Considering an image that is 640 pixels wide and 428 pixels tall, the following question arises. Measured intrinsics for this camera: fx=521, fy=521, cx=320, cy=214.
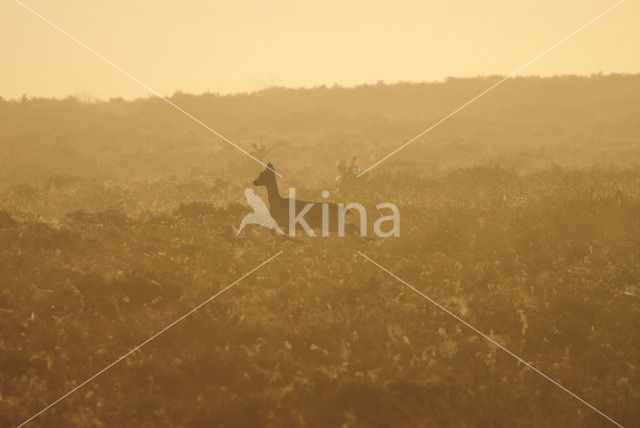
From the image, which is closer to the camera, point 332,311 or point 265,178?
point 332,311

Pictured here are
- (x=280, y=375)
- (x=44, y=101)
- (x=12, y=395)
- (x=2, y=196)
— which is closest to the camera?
(x=12, y=395)

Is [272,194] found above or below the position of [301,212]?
above

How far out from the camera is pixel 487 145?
2456 centimetres

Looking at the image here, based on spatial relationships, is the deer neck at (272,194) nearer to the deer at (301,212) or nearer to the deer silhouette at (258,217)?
the deer at (301,212)

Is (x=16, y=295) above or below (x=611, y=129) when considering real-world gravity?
below

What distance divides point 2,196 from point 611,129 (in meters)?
28.1

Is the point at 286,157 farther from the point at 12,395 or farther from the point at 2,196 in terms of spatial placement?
the point at 12,395

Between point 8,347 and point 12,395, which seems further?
point 8,347

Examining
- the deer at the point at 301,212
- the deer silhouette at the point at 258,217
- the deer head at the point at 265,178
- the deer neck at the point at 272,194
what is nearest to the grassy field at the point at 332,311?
the deer silhouette at the point at 258,217

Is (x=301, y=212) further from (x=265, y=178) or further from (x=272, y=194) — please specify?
(x=265, y=178)

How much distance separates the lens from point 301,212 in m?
10.3

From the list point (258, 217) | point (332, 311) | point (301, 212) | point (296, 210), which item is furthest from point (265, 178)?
point (332, 311)

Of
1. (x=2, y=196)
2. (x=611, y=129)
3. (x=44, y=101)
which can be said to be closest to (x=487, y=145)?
(x=611, y=129)

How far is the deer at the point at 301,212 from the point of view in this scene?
398 inches
